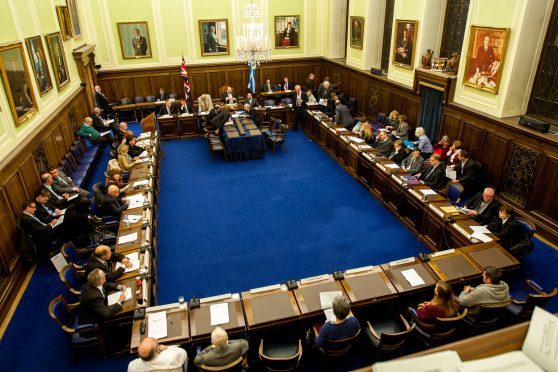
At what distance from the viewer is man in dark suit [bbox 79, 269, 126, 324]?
15.9 feet

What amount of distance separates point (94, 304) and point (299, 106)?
11177 mm

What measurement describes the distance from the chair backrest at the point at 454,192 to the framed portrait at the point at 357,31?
26.8ft

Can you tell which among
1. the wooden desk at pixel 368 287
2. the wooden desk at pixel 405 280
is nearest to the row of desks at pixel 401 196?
the wooden desk at pixel 405 280

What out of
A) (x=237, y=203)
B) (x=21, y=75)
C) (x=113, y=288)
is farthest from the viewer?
(x=237, y=203)

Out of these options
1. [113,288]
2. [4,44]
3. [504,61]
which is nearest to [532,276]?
[504,61]

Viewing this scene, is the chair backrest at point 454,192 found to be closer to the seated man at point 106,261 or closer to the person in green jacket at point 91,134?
the seated man at point 106,261

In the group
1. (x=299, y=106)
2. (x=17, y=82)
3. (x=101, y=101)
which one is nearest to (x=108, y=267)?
(x=17, y=82)

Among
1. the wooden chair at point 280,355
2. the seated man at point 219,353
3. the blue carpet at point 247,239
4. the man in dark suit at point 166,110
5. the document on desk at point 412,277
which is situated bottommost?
the blue carpet at point 247,239

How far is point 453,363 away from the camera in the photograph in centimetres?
139

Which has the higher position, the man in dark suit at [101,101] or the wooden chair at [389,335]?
the man in dark suit at [101,101]

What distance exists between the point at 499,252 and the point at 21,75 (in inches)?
381

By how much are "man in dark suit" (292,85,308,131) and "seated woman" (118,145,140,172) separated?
22.6 feet

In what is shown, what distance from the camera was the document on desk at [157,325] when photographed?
4.67 m

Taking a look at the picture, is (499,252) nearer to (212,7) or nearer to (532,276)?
(532,276)
